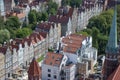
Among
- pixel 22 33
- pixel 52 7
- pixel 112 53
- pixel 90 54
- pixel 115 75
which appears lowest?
pixel 90 54

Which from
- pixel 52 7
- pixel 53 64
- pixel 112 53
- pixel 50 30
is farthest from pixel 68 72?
pixel 52 7

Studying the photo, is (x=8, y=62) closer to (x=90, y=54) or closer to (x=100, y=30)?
(x=90, y=54)

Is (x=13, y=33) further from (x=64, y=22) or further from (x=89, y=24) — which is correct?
(x=89, y=24)

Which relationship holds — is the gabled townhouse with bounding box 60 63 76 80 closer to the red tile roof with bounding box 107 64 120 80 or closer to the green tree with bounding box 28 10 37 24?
the red tile roof with bounding box 107 64 120 80

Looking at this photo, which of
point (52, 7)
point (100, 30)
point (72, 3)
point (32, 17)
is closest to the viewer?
point (100, 30)

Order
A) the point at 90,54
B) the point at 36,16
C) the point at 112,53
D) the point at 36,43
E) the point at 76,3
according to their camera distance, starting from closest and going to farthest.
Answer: the point at 112,53 → the point at 90,54 → the point at 36,43 → the point at 36,16 → the point at 76,3

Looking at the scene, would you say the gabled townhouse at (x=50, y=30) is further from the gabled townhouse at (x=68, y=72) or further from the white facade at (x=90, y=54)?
the gabled townhouse at (x=68, y=72)

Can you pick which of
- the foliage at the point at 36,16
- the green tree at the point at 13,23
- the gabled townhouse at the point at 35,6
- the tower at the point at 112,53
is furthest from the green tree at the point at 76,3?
the tower at the point at 112,53
